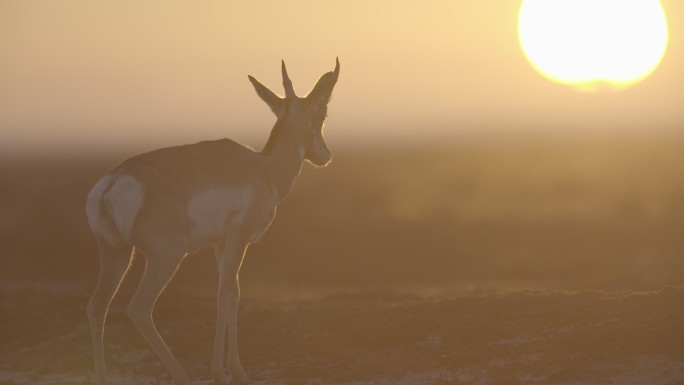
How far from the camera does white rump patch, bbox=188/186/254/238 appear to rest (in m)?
17.1

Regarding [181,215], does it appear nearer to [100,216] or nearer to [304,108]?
[100,216]

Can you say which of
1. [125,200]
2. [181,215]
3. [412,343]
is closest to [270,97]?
[181,215]

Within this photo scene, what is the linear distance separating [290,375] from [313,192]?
8480cm

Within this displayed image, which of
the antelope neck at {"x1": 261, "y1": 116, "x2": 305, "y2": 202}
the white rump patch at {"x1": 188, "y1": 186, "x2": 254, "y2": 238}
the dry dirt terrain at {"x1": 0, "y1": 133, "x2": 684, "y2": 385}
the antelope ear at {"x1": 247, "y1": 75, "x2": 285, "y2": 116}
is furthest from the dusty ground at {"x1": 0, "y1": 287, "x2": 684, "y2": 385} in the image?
the antelope ear at {"x1": 247, "y1": 75, "x2": 285, "y2": 116}

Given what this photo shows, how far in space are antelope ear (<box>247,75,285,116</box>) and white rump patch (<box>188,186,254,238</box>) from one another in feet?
5.44

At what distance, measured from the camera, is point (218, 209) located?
17359 mm

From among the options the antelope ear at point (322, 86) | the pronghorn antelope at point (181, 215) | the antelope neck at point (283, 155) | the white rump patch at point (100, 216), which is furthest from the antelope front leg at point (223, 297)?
the antelope ear at point (322, 86)

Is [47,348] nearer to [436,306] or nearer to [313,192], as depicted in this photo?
[436,306]

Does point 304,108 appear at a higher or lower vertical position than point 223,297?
higher

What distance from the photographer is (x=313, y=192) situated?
10312 cm

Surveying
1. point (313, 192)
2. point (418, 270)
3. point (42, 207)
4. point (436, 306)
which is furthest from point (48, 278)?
point (313, 192)

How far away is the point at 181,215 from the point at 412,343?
4372 mm

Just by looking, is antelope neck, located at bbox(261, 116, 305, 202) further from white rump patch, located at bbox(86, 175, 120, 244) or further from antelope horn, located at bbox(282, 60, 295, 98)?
white rump patch, located at bbox(86, 175, 120, 244)

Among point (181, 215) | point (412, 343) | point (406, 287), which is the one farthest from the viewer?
Result: point (406, 287)
